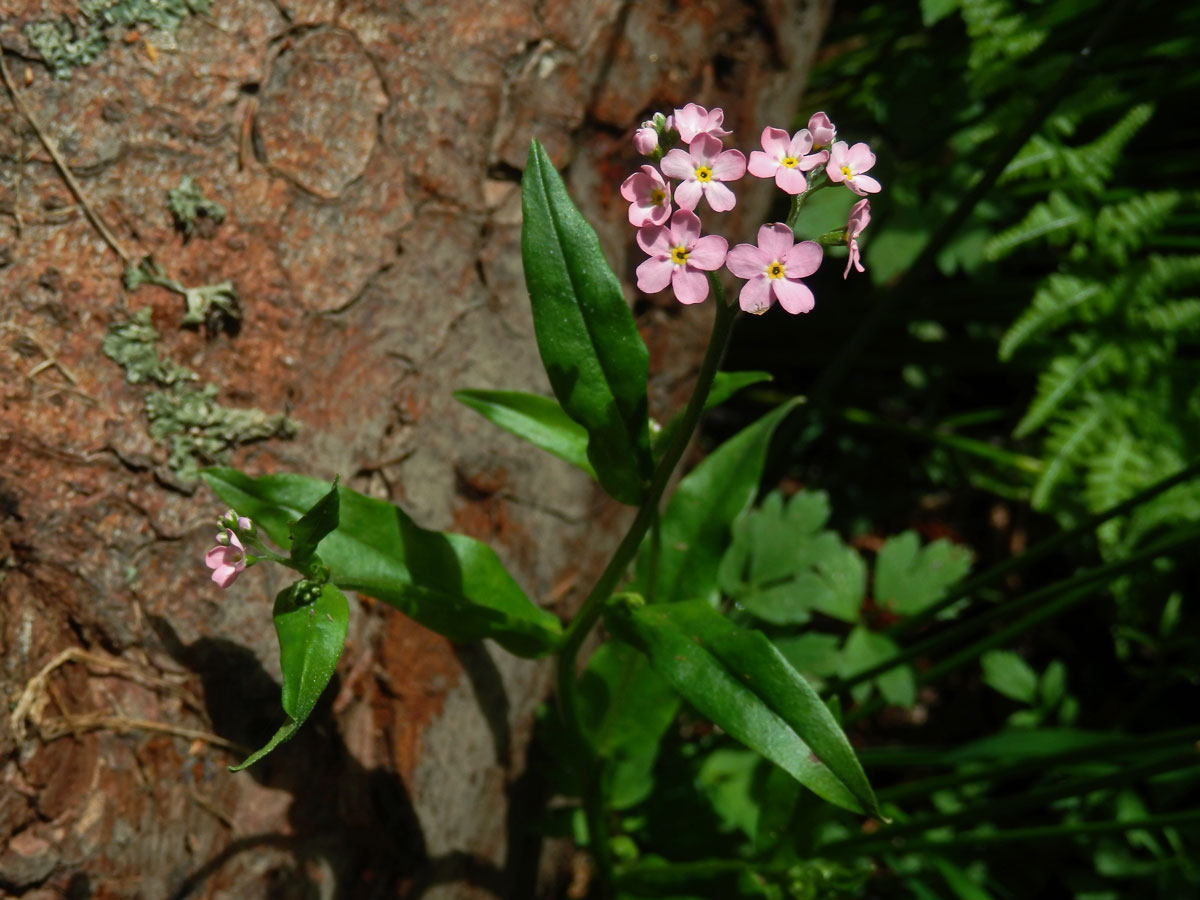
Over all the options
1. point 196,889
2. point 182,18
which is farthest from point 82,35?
point 196,889

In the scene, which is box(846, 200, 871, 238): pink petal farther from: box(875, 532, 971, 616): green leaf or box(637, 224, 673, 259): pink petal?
box(875, 532, 971, 616): green leaf

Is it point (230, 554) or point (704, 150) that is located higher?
point (704, 150)

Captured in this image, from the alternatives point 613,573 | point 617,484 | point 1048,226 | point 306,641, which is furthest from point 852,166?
point 1048,226

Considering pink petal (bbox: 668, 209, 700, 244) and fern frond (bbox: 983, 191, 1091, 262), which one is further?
fern frond (bbox: 983, 191, 1091, 262)

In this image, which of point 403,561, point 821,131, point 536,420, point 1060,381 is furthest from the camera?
point 1060,381

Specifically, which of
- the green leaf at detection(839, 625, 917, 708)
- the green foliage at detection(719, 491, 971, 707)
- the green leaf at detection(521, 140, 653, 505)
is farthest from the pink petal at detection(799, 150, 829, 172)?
the green leaf at detection(839, 625, 917, 708)

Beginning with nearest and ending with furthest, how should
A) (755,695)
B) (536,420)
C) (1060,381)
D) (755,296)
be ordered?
(755,296)
(755,695)
(536,420)
(1060,381)

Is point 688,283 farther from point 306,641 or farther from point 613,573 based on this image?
point 306,641

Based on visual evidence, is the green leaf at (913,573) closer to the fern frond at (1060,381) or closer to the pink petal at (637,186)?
the fern frond at (1060,381)
